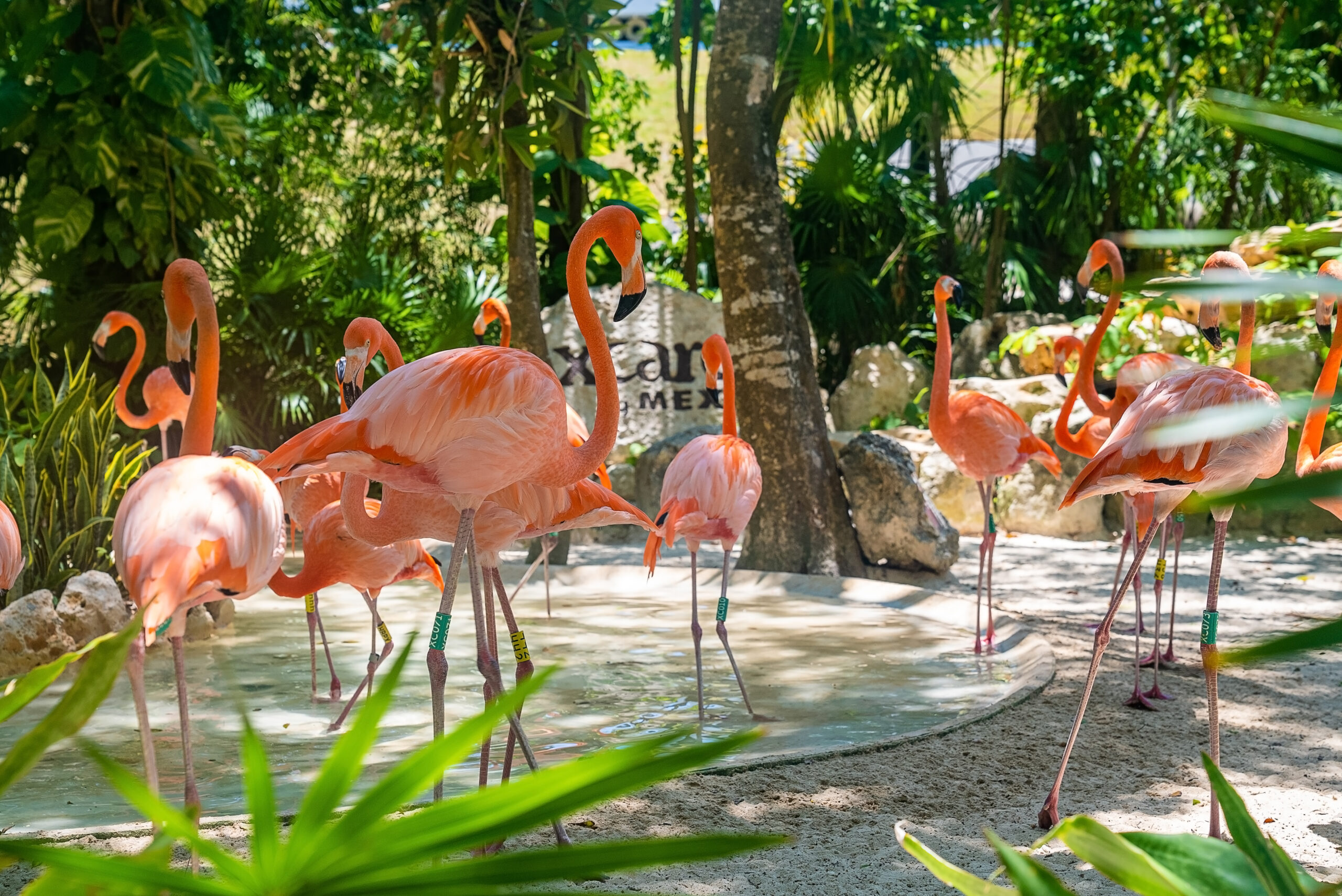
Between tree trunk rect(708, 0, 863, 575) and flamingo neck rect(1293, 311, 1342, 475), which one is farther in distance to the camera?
tree trunk rect(708, 0, 863, 575)

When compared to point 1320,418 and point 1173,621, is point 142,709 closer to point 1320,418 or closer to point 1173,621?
point 1320,418

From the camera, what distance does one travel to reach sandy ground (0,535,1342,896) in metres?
2.58

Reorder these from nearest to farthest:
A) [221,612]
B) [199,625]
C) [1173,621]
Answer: [1173,621], [199,625], [221,612]

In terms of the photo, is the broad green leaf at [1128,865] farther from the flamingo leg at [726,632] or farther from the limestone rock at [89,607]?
the limestone rock at [89,607]

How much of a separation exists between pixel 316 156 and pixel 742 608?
972 centimetres

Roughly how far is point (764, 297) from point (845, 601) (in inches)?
74.1

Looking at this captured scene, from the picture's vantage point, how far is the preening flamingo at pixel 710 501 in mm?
4074

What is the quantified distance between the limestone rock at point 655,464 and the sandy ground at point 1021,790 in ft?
14.7

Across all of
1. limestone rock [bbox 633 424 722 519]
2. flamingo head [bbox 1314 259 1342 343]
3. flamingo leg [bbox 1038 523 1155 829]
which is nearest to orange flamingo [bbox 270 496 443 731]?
flamingo leg [bbox 1038 523 1155 829]

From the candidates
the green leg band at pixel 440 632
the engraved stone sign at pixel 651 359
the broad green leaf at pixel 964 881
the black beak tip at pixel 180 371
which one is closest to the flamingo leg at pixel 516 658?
the green leg band at pixel 440 632

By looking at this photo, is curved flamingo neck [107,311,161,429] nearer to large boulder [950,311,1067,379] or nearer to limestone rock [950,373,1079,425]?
limestone rock [950,373,1079,425]

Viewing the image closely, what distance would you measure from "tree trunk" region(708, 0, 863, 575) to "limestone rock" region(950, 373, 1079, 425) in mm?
2897

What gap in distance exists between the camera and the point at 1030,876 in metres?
0.80

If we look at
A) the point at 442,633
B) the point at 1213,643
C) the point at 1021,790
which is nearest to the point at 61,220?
the point at 442,633
